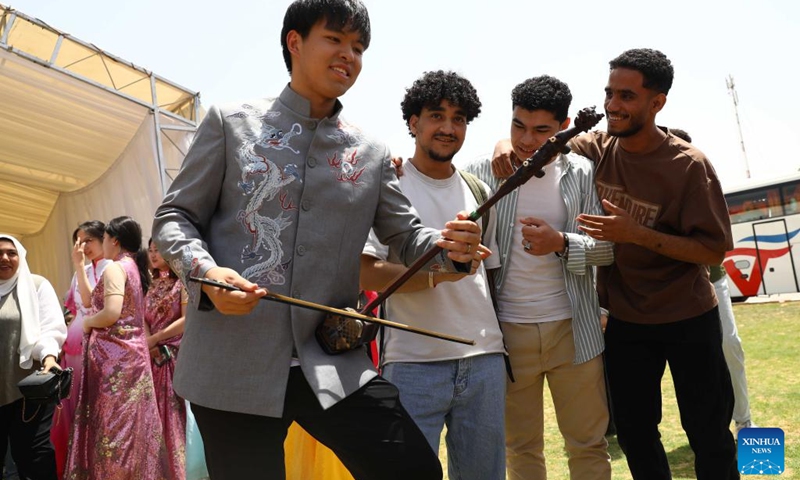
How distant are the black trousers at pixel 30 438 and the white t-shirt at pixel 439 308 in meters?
3.17

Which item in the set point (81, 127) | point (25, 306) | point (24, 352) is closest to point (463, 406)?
point (24, 352)

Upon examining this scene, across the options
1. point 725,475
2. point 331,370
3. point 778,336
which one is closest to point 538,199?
point 725,475

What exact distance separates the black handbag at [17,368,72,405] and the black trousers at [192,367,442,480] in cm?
308

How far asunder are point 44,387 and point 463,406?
9.90 feet

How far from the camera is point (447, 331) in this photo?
3.06m

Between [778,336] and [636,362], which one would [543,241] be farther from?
[778,336]

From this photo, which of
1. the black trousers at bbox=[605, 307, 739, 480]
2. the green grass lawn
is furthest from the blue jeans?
the green grass lawn

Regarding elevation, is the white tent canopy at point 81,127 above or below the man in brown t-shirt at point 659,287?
above

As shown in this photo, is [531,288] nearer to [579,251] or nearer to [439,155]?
[579,251]

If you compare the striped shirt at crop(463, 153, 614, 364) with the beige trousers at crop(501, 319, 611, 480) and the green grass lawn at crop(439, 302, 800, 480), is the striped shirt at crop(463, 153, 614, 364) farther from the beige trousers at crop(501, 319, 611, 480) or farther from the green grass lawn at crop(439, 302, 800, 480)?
the green grass lawn at crop(439, 302, 800, 480)

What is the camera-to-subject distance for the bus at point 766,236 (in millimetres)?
17766

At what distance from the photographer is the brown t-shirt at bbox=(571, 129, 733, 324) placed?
10.7 feet

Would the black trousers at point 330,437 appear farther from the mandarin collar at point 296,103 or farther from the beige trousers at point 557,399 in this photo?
the beige trousers at point 557,399

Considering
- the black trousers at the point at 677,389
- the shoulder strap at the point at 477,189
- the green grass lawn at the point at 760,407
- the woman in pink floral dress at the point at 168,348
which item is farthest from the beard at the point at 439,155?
the woman in pink floral dress at the point at 168,348
